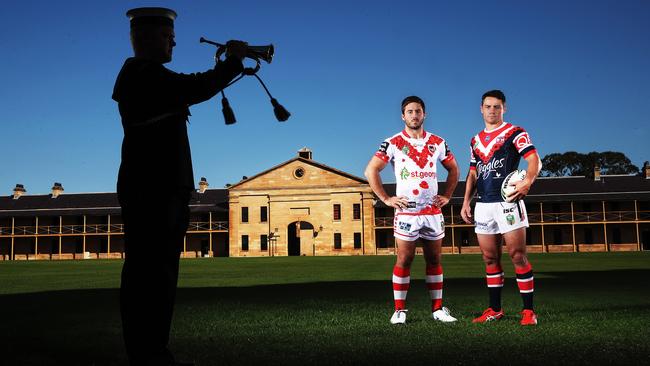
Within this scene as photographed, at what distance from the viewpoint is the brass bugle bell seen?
140 inches

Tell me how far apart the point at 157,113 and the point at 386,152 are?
3.22m

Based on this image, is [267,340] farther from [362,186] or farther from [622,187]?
[622,187]

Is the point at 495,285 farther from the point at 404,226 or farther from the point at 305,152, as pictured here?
the point at 305,152

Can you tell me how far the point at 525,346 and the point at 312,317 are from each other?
8.27ft

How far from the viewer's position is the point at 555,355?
3963 millimetres

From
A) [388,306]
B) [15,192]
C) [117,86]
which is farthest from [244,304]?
[15,192]

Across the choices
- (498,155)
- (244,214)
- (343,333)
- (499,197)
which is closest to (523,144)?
(498,155)

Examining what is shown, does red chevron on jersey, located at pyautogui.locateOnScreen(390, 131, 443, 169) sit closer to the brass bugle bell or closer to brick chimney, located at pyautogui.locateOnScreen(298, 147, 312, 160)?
the brass bugle bell

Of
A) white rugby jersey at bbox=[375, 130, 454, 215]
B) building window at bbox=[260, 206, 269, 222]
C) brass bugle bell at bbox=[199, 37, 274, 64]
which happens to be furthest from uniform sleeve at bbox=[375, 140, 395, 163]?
building window at bbox=[260, 206, 269, 222]

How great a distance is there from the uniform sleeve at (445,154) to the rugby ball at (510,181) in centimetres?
68

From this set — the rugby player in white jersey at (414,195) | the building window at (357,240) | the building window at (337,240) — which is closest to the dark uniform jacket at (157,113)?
the rugby player in white jersey at (414,195)

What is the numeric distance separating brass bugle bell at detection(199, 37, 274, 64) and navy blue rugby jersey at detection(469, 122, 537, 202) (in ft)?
10.2

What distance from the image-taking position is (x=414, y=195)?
19.4ft

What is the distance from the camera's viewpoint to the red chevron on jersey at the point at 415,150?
19.8 ft
